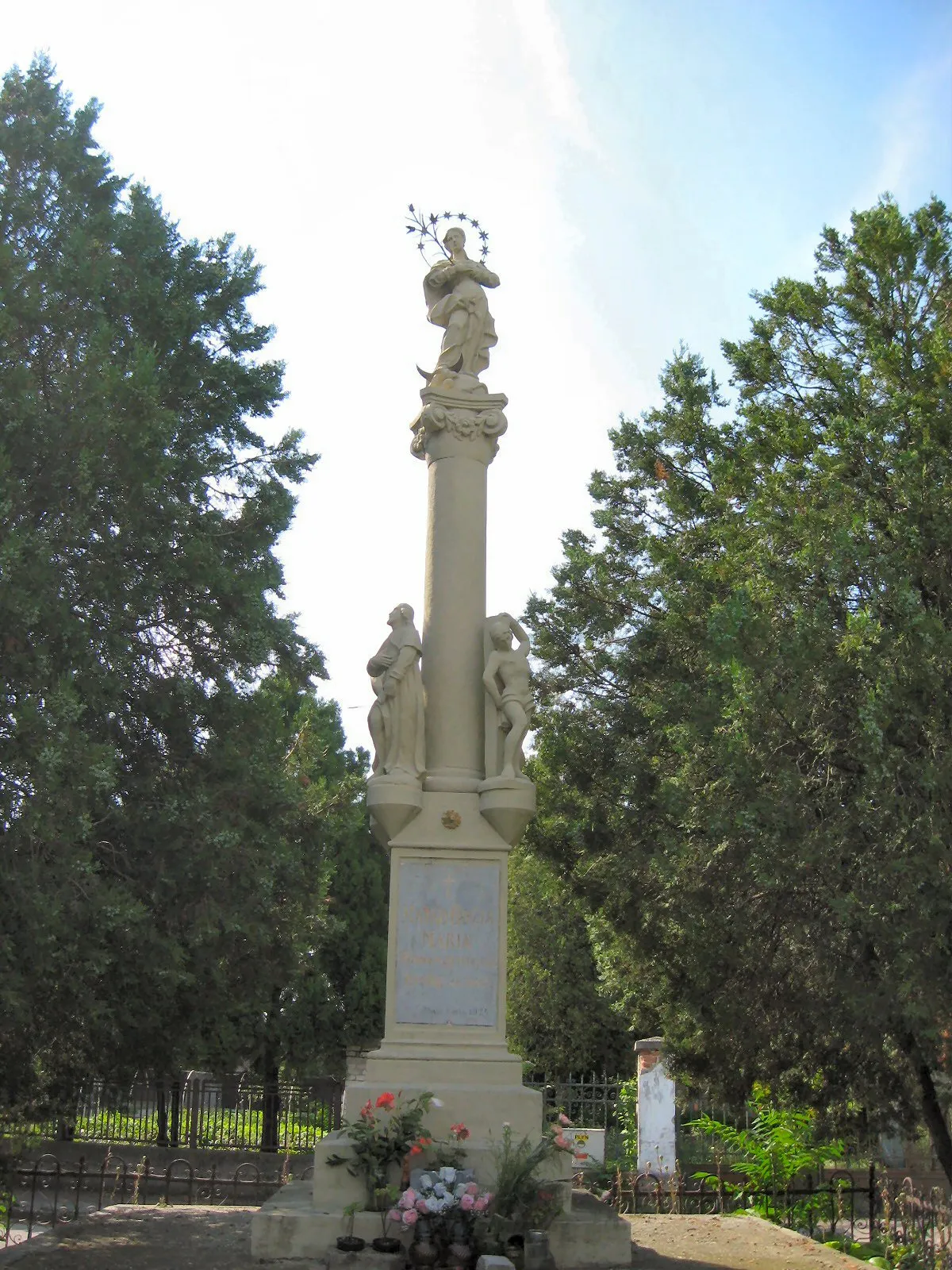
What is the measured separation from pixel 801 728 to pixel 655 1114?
7694 millimetres

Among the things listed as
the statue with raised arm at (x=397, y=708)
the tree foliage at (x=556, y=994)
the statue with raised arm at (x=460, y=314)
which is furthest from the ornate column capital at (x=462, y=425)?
the tree foliage at (x=556, y=994)

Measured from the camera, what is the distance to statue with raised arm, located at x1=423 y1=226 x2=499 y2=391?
11.2 metres

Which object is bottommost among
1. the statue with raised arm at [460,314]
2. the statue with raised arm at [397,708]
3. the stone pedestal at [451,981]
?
the stone pedestal at [451,981]

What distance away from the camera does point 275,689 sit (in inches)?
603

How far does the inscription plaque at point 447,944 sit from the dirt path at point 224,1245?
76.5 inches

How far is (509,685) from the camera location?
9914mm

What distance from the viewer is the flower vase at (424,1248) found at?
7430 millimetres

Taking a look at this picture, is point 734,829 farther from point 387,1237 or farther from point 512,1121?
point 387,1237

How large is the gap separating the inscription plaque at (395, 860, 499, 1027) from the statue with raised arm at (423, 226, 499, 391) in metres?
4.28

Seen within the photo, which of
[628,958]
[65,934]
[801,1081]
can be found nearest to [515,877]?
[628,958]

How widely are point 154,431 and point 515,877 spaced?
19301 mm

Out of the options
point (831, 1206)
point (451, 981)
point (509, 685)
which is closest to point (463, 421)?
point (509, 685)

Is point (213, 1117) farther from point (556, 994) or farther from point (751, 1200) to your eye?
point (556, 994)

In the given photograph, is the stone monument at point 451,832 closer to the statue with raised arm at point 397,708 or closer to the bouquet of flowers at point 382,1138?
the statue with raised arm at point 397,708
